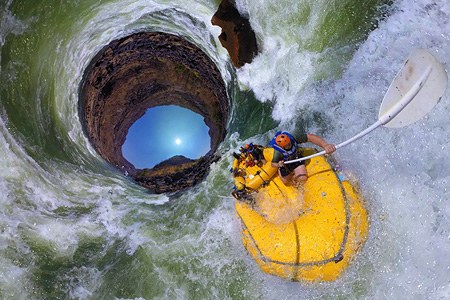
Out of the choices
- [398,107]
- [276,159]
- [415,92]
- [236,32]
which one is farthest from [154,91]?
[415,92]

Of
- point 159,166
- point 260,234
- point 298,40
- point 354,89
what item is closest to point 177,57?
point 159,166

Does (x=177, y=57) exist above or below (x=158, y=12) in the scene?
below

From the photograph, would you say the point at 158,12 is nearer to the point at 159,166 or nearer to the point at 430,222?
the point at 159,166

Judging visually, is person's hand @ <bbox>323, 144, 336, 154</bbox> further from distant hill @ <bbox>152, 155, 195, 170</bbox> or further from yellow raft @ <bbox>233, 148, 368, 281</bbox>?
distant hill @ <bbox>152, 155, 195, 170</bbox>

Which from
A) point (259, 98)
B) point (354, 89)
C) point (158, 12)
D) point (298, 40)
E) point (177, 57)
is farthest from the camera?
point (177, 57)

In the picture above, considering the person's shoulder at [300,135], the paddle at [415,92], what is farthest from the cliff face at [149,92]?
the paddle at [415,92]

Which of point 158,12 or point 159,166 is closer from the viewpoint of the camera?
point 158,12

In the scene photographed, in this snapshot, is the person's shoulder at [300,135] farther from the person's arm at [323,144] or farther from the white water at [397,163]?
the person's arm at [323,144]
